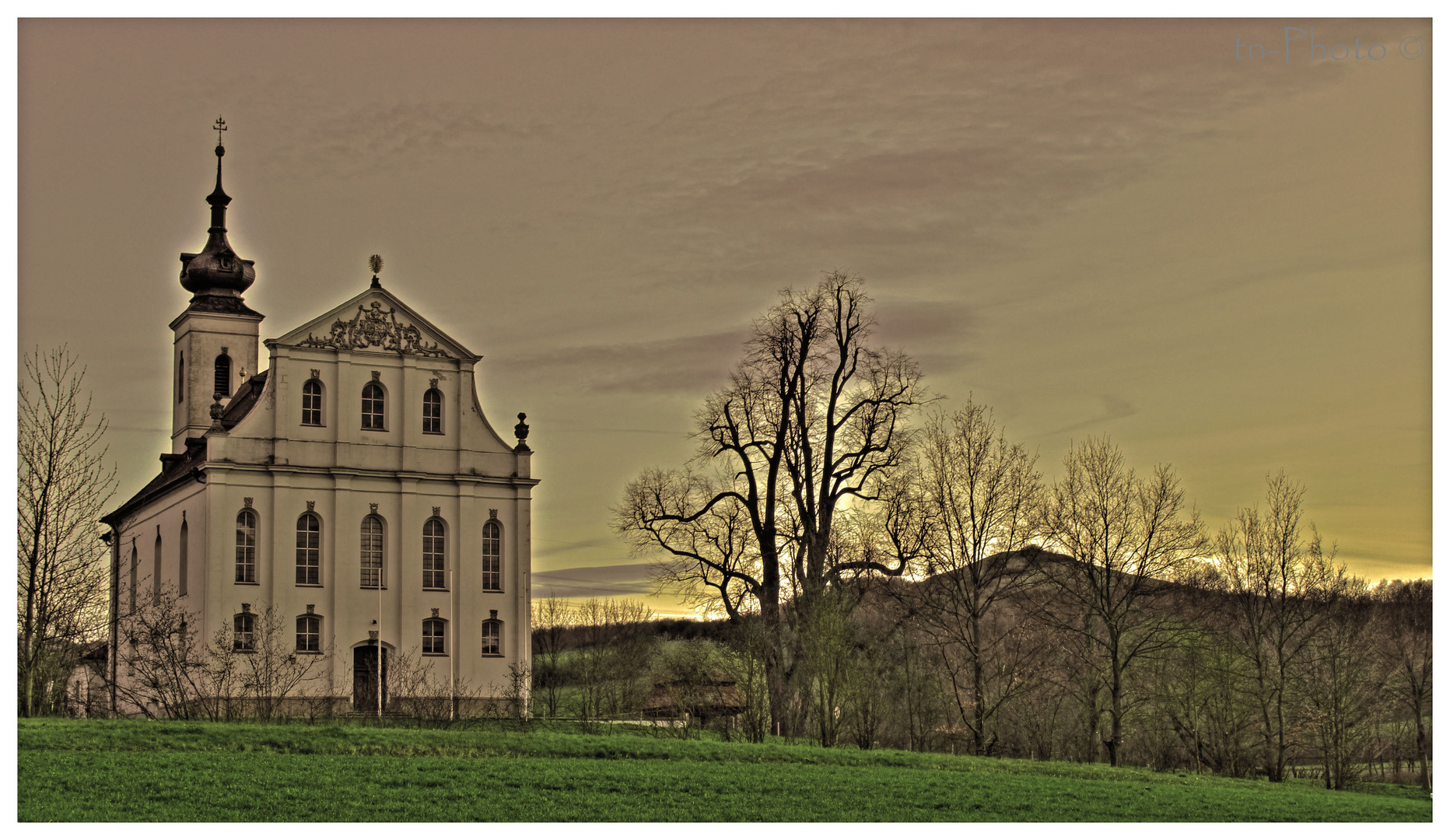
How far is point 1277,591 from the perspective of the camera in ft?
140

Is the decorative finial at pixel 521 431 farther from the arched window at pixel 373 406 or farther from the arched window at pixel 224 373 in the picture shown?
the arched window at pixel 224 373

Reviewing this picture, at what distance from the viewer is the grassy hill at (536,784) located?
19656mm

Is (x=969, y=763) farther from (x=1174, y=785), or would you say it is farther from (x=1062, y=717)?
(x=1062, y=717)

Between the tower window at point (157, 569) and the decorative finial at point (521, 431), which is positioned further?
the decorative finial at point (521, 431)

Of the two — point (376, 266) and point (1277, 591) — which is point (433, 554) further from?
point (1277, 591)

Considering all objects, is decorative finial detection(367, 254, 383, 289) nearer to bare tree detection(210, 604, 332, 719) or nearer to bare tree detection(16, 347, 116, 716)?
bare tree detection(210, 604, 332, 719)

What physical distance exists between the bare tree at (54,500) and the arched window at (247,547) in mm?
10205

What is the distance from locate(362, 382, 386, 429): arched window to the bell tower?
1292cm

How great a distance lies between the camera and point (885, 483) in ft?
123

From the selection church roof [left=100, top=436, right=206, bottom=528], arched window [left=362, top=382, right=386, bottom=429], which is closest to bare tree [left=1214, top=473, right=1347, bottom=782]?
arched window [left=362, top=382, right=386, bottom=429]

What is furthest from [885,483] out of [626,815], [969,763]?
[626,815]

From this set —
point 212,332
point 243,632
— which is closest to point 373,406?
point 243,632

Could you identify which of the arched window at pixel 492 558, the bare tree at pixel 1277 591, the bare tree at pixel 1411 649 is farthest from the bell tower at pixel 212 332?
the bare tree at pixel 1411 649

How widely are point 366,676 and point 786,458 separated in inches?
528
